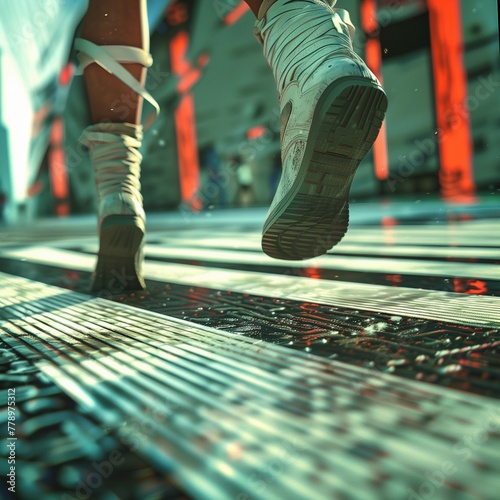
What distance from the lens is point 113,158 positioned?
1.18m

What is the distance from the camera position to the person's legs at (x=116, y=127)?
1.14 m

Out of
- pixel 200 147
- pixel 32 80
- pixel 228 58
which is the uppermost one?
pixel 32 80

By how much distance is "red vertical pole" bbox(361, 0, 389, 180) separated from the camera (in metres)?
4.75

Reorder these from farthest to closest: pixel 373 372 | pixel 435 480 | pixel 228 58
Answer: pixel 228 58, pixel 373 372, pixel 435 480

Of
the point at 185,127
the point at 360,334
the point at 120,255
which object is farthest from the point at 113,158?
the point at 185,127

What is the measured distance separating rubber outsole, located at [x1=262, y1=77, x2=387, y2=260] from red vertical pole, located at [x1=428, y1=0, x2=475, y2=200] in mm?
3801

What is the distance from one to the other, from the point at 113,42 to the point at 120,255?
454mm

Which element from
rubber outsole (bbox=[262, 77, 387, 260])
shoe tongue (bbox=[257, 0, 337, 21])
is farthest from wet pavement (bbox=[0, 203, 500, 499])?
shoe tongue (bbox=[257, 0, 337, 21])

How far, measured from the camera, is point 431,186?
4578 mm

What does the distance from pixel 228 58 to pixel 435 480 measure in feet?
21.0

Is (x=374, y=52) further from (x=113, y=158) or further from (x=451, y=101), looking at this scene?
(x=113, y=158)

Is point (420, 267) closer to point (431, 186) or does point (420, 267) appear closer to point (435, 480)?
point (435, 480)

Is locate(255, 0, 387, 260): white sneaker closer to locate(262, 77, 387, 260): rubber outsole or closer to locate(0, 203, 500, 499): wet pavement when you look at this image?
locate(262, 77, 387, 260): rubber outsole

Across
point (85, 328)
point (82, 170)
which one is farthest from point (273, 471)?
point (82, 170)
